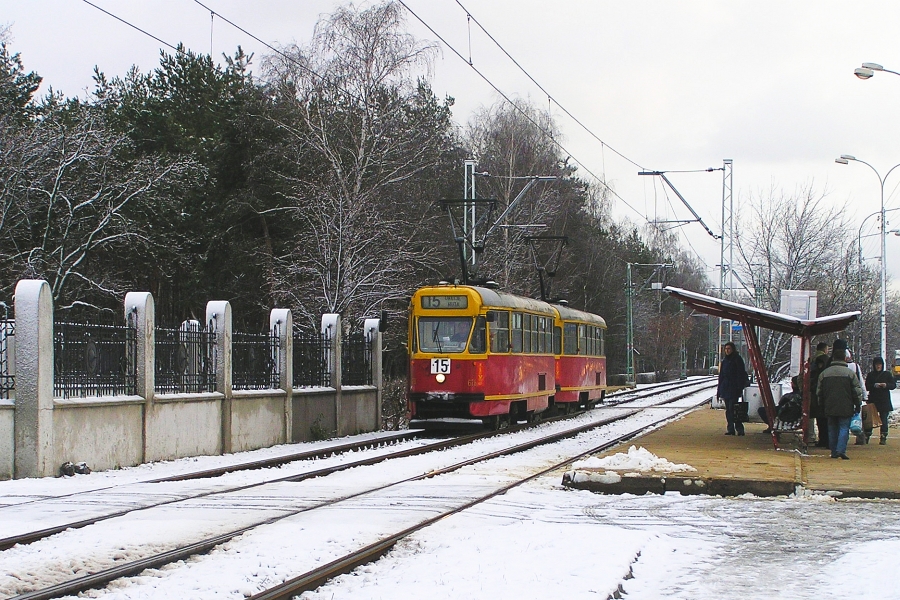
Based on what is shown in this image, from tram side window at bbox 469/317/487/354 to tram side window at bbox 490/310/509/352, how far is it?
0.29m

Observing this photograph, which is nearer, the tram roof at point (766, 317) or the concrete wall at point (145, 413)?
the concrete wall at point (145, 413)

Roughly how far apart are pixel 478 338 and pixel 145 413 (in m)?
8.16

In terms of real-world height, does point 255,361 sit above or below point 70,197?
below

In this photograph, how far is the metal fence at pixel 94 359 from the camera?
50.8 feet

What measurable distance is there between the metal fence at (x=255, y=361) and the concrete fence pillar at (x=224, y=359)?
38cm

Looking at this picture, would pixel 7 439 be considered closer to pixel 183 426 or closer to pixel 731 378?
pixel 183 426

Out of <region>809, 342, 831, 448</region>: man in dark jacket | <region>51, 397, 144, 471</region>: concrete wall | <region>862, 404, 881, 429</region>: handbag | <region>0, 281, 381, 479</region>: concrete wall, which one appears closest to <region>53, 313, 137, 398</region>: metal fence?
<region>0, 281, 381, 479</region>: concrete wall

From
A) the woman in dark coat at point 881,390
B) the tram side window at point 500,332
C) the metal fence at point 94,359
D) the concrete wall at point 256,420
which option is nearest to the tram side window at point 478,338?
the tram side window at point 500,332

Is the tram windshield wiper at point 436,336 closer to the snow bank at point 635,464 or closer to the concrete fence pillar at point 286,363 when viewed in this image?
the concrete fence pillar at point 286,363

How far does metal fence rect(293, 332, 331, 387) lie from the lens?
22.1m

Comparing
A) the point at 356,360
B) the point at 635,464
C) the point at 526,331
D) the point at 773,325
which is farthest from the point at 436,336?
the point at 635,464

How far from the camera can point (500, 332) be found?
2398cm

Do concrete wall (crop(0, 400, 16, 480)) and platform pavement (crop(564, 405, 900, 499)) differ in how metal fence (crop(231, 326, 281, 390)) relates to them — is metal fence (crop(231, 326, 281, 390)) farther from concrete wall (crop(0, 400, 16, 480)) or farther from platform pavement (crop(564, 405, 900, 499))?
platform pavement (crop(564, 405, 900, 499))

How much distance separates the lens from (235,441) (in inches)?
761
